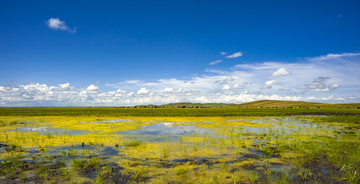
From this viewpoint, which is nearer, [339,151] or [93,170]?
[93,170]

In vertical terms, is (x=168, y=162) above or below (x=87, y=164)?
below

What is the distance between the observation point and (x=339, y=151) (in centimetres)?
1039

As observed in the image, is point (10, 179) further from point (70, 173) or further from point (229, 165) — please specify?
point (229, 165)

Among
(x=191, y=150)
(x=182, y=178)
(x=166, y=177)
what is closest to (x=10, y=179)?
(x=166, y=177)

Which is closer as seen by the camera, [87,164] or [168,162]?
[87,164]

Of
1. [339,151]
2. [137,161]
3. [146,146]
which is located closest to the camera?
[137,161]

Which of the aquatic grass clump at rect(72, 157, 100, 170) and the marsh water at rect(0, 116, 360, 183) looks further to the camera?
the aquatic grass clump at rect(72, 157, 100, 170)

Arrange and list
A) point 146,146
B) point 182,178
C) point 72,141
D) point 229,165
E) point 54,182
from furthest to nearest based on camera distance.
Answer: point 72,141, point 146,146, point 229,165, point 182,178, point 54,182

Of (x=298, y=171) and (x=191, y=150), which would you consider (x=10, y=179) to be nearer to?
(x=191, y=150)

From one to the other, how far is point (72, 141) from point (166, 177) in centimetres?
916

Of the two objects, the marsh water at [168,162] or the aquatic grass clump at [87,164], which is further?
the aquatic grass clump at [87,164]

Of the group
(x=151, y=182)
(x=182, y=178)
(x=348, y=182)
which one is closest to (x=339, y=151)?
(x=348, y=182)

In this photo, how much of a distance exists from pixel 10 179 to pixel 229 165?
328 inches

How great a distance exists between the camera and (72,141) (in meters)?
13.2
